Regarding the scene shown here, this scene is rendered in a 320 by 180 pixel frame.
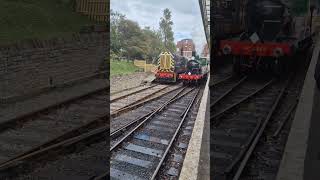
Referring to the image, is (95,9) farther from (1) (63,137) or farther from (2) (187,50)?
(2) (187,50)

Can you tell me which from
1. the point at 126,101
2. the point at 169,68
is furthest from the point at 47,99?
the point at 169,68

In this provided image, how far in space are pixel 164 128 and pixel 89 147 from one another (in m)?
2.53

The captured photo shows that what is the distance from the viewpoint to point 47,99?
1132cm

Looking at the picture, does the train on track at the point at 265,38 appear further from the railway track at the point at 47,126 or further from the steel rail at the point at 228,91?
the railway track at the point at 47,126

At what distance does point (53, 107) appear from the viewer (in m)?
10.3

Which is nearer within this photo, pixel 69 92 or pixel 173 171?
pixel 173 171

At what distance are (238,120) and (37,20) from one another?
1116cm

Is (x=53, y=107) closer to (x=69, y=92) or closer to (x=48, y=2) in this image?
(x=69, y=92)

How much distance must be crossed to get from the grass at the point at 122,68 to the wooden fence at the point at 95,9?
11.2 feet

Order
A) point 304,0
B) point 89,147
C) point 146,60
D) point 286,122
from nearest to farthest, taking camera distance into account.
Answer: point 89,147
point 286,122
point 304,0
point 146,60

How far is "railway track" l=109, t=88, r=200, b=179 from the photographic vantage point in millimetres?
6615

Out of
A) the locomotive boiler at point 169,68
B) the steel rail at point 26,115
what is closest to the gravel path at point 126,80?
the locomotive boiler at point 169,68

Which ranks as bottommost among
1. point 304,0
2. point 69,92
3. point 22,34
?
point 69,92

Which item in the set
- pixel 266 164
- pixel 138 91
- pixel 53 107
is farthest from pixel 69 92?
pixel 266 164
